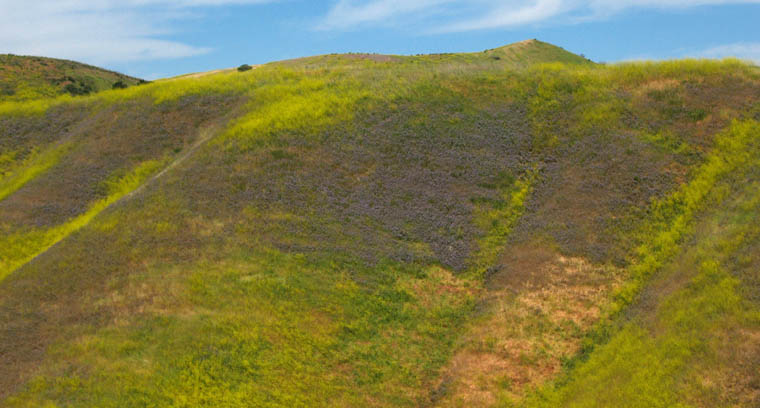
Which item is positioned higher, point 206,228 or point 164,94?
point 164,94

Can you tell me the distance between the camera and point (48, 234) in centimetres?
3662

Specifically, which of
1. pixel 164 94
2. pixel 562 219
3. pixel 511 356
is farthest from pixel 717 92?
pixel 164 94

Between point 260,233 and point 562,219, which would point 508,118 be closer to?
point 562,219

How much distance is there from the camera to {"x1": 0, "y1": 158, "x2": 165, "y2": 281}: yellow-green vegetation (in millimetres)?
34406

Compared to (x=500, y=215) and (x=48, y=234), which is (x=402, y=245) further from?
(x=48, y=234)

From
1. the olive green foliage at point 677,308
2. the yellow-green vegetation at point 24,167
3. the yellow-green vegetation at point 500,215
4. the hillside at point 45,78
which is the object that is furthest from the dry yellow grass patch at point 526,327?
the hillside at point 45,78

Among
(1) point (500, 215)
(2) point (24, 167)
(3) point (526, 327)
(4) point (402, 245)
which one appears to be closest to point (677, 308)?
(3) point (526, 327)

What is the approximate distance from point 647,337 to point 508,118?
910 inches

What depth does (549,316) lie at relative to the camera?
25453 mm

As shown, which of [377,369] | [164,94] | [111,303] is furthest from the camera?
[164,94]

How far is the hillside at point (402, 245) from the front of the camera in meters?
21.3

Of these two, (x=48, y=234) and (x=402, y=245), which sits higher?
(x=48, y=234)

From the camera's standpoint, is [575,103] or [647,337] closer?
[647,337]

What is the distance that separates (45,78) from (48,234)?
3675cm
